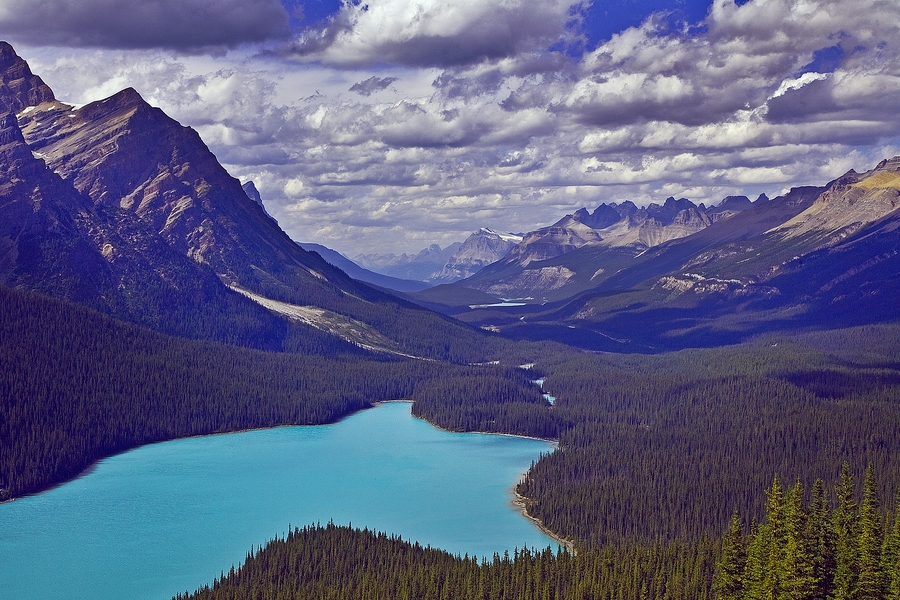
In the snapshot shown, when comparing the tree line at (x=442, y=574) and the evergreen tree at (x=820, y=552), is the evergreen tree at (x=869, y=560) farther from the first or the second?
the tree line at (x=442, y=574)

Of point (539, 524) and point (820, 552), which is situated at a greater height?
point (820, 552)

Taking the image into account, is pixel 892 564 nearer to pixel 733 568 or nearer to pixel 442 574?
pixel 733 568

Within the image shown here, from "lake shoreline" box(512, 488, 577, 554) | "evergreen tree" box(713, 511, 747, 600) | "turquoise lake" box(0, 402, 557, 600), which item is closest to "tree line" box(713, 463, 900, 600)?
"evergreen tree" box(713, 511, 747, 600)

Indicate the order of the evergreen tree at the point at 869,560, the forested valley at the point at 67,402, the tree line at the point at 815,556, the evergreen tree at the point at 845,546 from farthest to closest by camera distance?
the forested valley at the point at 67,402
the evergreen tree at the point at 845,546
the tree line at the point at 815,556
the evergreen tree at the point at 869,560

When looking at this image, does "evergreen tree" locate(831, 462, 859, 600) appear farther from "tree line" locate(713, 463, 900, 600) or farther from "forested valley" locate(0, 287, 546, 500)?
"forested valley" locate(0, 287, 546, 500)

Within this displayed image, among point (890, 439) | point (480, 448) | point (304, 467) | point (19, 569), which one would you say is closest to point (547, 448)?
point (480, 448)

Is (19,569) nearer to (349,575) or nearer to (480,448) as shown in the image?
(349,575)

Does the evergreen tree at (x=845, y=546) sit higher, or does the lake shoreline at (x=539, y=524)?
the evergreen tree at (x=845, y=546)

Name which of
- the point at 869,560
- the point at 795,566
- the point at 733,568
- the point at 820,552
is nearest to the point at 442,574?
the point at 733,568

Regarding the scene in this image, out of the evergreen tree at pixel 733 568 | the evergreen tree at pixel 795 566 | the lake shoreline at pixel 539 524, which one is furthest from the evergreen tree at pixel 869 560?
the lake shoreline at pixel 539 524
